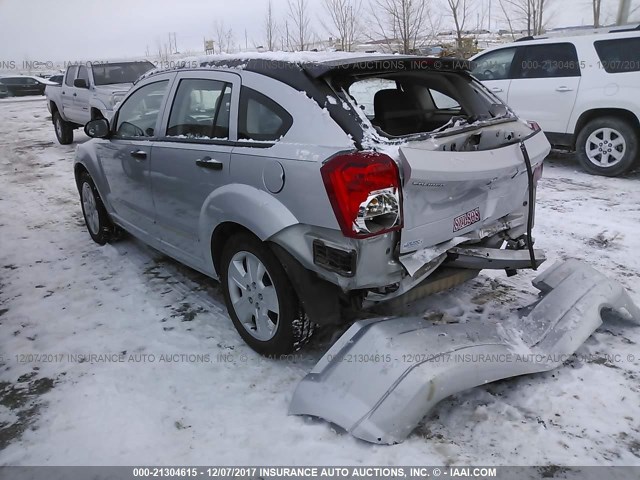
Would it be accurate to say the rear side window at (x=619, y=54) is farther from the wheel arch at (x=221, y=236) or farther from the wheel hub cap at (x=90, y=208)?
the wheel hub cap at (x=90, y=208)

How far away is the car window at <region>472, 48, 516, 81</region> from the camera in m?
7.72

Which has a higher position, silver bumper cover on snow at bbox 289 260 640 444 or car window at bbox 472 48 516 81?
car window at bbox 472 48 516 81

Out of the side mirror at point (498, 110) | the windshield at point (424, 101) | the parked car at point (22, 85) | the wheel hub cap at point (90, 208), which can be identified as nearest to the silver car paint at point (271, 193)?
the side mirror at point (498, 110)

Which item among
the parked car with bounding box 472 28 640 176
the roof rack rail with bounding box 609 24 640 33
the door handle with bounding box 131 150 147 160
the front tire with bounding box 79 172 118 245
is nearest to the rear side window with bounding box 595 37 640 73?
the parked car with bounding box 472 28 640 176

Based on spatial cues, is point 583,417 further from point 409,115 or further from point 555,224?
point 555,224

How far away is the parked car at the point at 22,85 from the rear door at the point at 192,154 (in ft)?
99.0

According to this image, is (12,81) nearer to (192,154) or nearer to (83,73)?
(83,73)

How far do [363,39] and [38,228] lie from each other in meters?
16.9

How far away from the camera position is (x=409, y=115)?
3.54m

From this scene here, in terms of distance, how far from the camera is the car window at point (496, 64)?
25.3ft

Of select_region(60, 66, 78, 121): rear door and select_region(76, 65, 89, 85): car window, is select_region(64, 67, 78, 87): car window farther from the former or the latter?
select_region(76, 65, 89, 85): car window

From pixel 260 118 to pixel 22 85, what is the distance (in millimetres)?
32205

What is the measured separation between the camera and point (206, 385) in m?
2.86

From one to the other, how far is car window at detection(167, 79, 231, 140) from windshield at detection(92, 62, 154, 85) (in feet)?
24.6
